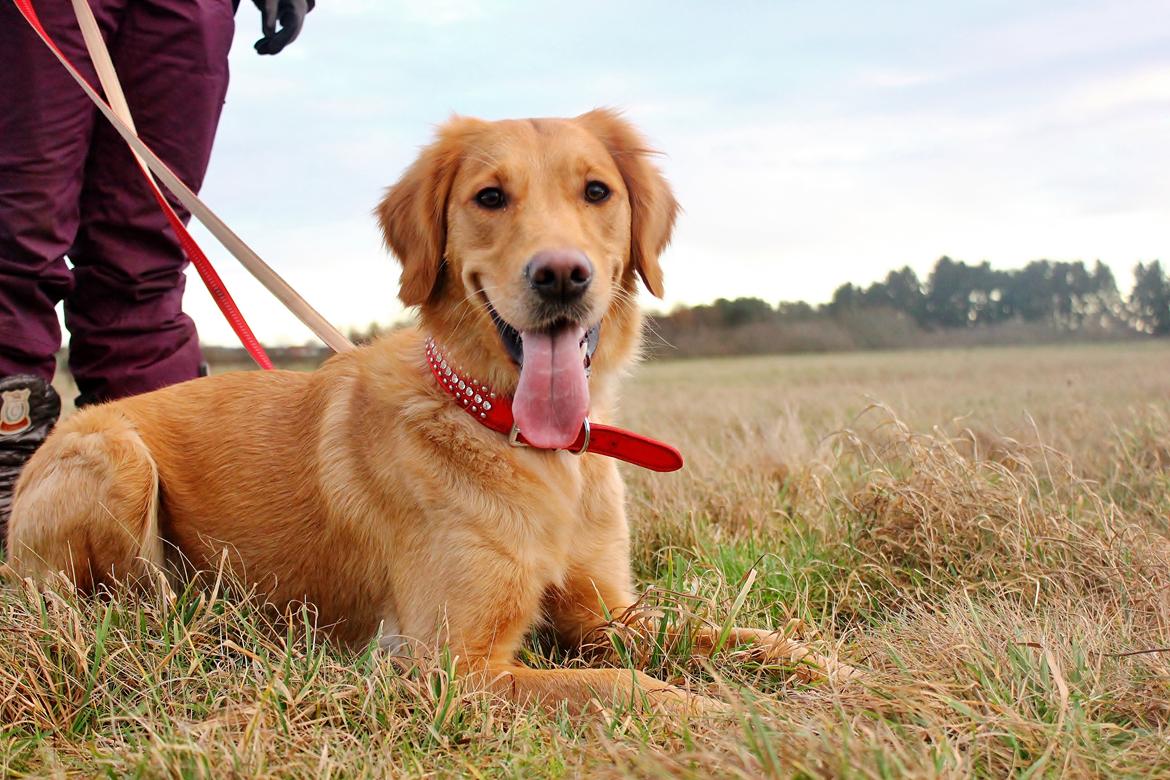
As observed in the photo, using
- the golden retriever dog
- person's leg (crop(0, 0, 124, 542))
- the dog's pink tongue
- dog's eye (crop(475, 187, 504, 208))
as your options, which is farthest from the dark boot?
A: the dog's pink tongue

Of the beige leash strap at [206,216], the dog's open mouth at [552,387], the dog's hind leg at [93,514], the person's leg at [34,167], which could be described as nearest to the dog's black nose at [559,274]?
the dog's open mouth at [552,387]

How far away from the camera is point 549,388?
2678 mm

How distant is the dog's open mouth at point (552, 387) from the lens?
2.67 m

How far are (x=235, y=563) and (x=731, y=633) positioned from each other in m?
1.60

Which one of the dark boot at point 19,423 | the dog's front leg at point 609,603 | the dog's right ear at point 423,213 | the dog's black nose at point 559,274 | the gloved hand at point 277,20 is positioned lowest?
the dog's front leg at point 609,603

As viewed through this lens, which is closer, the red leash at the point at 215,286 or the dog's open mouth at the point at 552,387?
the dog's open mouth at the point at 552,387

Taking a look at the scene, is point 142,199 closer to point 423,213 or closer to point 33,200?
point 33,200

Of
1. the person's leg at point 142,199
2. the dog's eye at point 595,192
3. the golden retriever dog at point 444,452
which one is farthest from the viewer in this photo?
the person's leg at point 142,199

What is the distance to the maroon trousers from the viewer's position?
A: 3.69m

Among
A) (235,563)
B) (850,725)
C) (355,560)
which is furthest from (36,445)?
(850,725)

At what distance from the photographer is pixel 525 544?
266 cm

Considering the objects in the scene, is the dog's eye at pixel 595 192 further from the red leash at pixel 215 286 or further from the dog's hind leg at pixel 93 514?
the dog's hind leg at pixel 93 514

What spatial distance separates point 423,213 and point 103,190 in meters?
2.00

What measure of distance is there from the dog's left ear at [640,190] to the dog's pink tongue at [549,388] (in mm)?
541
